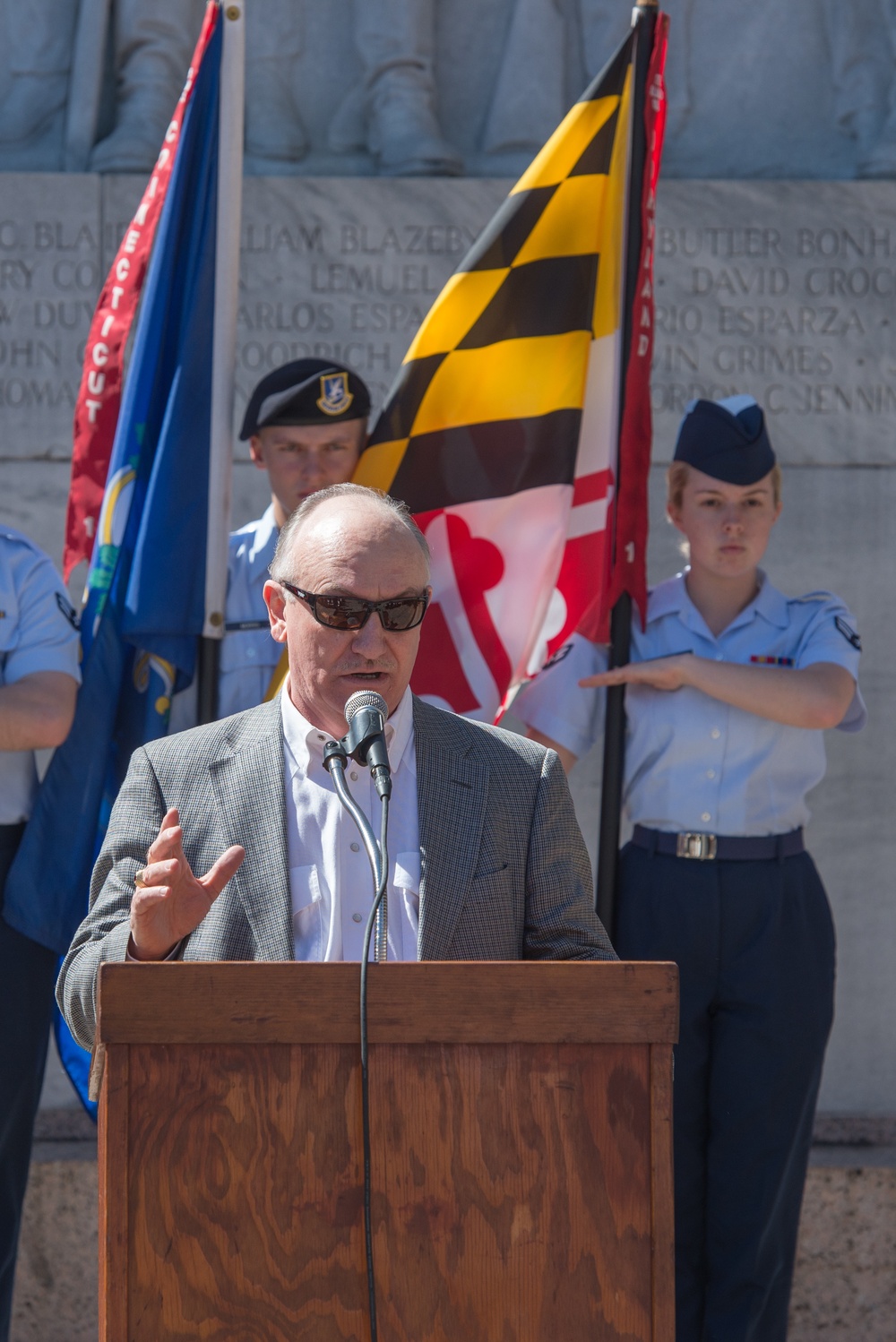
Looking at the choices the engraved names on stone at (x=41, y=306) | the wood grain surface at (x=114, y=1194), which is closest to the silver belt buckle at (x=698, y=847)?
the wood grain surface at (x=114, y=1194)

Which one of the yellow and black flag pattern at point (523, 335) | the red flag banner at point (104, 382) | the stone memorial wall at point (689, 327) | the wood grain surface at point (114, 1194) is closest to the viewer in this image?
the wood grain surface at point (114, 1194)

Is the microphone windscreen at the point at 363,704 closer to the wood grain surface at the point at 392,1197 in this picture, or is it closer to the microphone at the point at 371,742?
the microphone at the point at 371,742

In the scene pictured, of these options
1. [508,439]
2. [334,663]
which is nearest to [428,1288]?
[334,663]

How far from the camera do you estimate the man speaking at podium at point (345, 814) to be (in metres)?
2.02

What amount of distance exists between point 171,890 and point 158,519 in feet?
5.71

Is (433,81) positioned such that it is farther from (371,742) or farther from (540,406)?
(371,742)

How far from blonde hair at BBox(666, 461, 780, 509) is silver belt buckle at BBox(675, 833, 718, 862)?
70 centimetres

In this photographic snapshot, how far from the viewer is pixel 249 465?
4609mm

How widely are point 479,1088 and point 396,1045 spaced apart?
9cm

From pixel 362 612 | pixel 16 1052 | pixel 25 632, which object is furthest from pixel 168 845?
pixel 16 1052

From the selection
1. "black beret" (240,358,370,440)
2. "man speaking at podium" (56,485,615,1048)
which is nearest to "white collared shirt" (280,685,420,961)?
"man speaking at podium" (56,485,615,1048)

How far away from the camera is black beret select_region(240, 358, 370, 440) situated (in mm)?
3250

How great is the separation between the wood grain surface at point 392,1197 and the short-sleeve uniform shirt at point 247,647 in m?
1.86

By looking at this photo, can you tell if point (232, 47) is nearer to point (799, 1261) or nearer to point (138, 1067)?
point (138, 1067)
